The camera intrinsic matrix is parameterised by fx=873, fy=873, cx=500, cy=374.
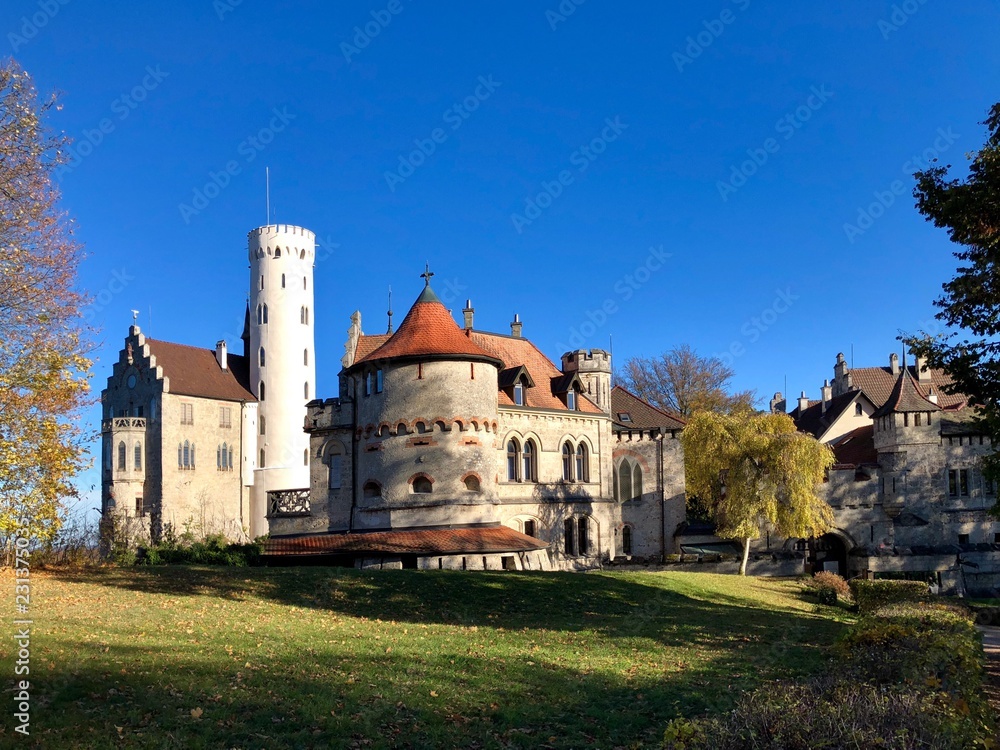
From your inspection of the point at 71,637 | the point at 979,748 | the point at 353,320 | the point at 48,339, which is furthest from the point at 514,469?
the point at 979,748

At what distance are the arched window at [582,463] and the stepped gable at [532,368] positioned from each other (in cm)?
177

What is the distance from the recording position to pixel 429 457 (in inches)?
1278

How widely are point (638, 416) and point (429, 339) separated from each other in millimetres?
15718

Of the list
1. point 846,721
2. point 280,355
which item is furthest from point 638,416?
point 846,721

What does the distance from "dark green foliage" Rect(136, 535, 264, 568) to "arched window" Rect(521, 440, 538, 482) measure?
12100 mm

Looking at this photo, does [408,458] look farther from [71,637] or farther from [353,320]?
[71,637]

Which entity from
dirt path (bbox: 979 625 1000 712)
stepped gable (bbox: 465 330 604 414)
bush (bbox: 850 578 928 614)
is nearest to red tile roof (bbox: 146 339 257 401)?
stepped gable (bbox: 465 330 604 414)

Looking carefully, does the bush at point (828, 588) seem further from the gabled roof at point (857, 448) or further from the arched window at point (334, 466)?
the arched window at point (334, 466)

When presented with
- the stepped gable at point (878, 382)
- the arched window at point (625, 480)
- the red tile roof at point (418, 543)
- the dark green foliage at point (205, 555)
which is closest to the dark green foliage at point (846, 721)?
the red tile roof at point (418, 543)

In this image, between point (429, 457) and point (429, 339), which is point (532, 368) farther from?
point (429, 457)

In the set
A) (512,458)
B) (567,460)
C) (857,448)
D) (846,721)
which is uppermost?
(857,448)

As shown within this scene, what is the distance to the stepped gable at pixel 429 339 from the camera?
107 feet

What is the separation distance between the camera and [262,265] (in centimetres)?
6875

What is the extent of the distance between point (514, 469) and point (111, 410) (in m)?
40.6
